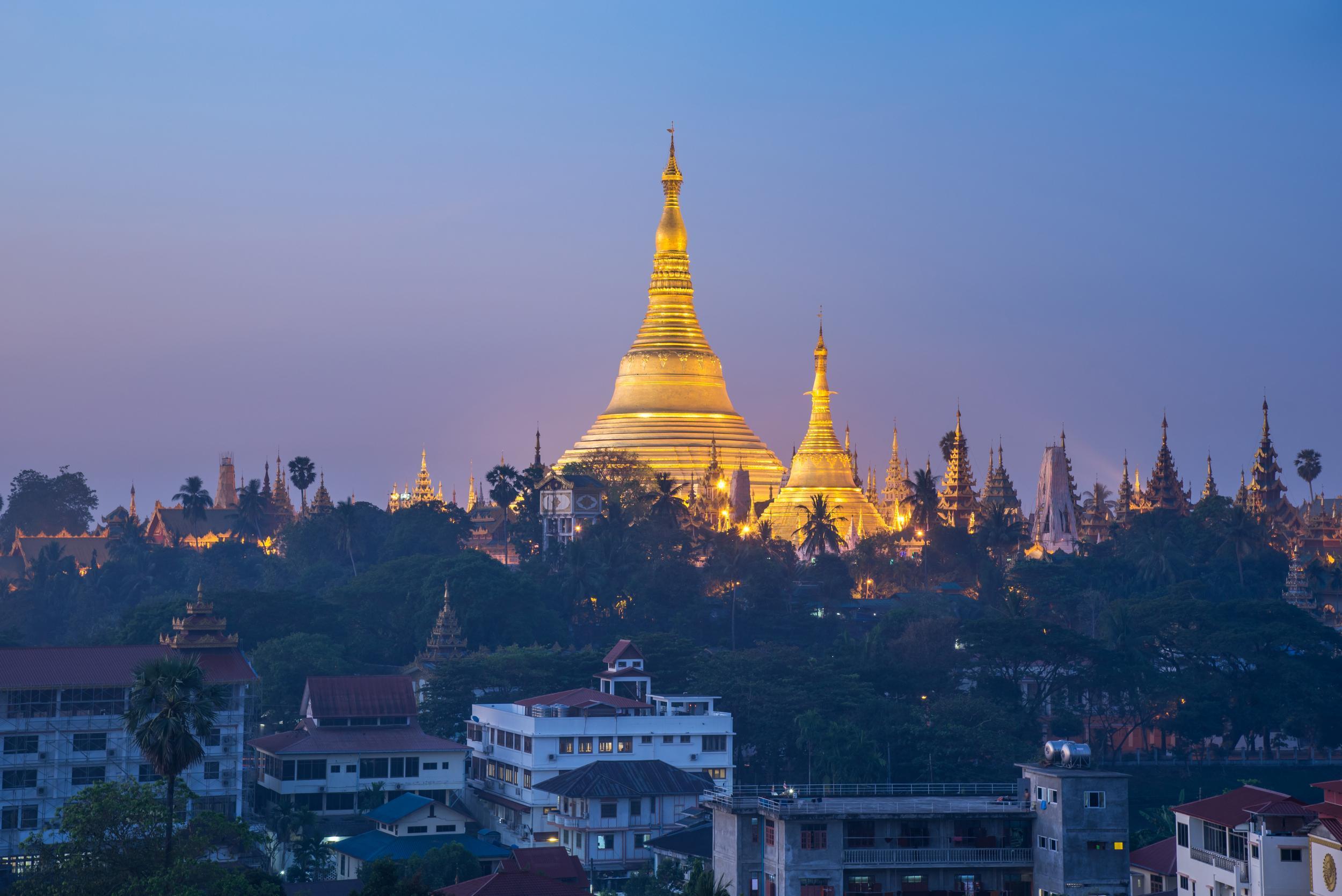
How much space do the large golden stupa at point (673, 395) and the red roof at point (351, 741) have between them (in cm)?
6413

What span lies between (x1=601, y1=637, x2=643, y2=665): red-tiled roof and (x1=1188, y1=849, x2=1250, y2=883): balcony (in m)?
38.5

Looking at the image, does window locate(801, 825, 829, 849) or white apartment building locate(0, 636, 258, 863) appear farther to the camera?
white apartment building locate(0, 636, 258, 863)

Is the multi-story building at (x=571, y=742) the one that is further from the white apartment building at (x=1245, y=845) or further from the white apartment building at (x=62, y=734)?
the white apartment building at (x=1245, y=845)

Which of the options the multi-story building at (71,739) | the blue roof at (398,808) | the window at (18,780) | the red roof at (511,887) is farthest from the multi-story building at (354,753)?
the red roof at (511,887)

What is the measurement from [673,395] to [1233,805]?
319 ft

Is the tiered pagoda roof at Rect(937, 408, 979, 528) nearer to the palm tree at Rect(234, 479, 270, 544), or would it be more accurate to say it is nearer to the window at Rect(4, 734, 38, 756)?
the palm tree at Rect(234, 479, 270, 544)

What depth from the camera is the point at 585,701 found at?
8162 centimetres

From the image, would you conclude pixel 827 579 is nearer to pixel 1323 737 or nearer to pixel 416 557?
pixel 416 557

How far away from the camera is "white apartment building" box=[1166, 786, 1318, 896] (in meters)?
49.0

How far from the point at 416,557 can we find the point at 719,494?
31135 mm

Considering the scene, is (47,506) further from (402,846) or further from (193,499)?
(402,846)

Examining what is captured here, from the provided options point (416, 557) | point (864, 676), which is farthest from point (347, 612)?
point (864, 676)

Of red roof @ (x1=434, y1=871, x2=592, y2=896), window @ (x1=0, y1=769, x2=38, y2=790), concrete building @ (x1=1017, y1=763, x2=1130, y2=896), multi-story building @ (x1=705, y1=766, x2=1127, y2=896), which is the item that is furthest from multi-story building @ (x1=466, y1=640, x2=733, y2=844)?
concrete building @ (x1=1017, y1=763, x2=1130, y2=896)

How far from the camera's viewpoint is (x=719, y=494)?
140 metres
